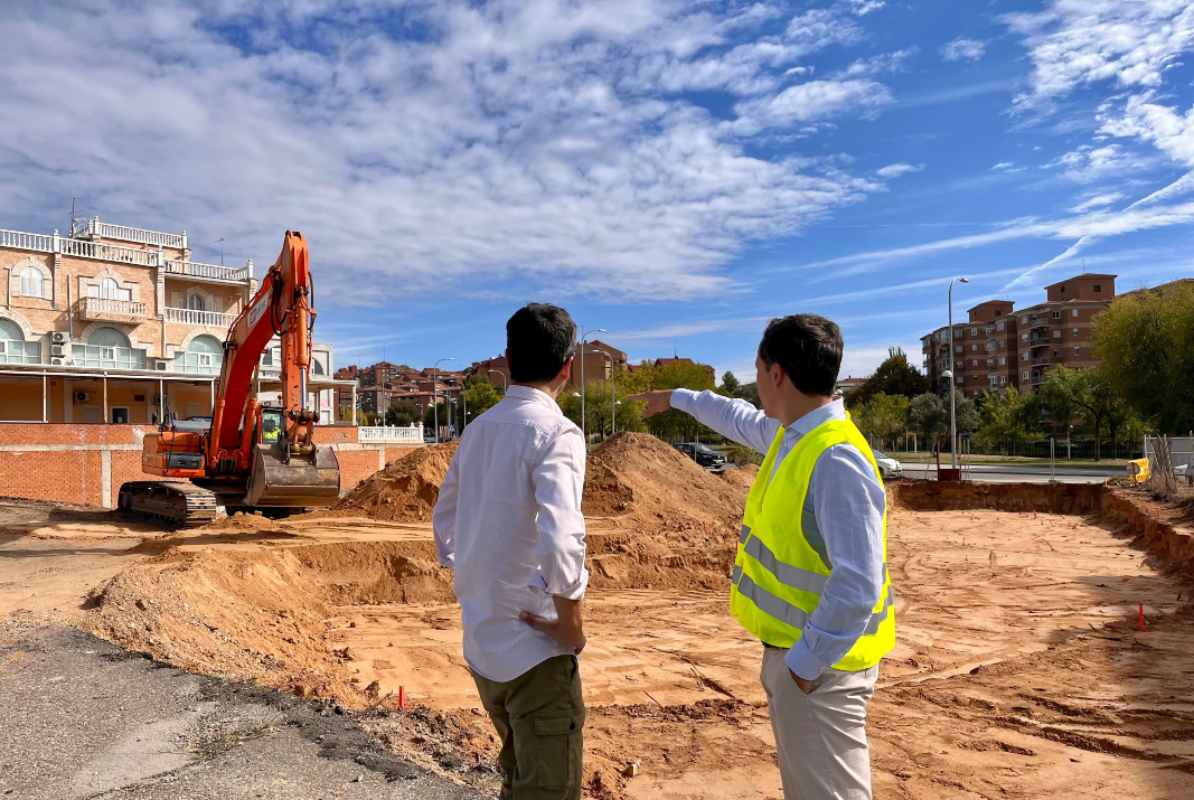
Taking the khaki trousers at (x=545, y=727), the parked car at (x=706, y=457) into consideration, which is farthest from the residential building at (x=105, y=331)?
the khaki trousers at (x=545, y=727)

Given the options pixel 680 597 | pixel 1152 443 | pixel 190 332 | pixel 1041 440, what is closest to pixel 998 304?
pixel 1041 440

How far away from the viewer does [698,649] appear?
8914 mm

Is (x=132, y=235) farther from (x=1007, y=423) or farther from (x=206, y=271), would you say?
(x=1007, y=423)

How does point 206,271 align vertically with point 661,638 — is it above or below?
above

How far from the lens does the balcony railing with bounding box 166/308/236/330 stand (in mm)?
38344

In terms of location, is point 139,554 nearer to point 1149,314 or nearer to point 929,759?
point 929,759

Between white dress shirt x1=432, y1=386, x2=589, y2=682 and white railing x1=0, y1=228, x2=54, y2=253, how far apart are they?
4108 centimetres

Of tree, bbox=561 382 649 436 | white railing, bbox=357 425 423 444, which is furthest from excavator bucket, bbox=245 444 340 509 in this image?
tree, bbox=561 382 649 436

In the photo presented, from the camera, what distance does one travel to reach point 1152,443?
2278 centimetres

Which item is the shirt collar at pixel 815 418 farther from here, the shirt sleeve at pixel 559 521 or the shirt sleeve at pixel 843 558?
the shirt sleeve at pixel 559 521

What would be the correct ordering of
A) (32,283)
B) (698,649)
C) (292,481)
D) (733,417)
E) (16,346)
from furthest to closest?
(32,283)
(16,346)
(292,481)
(698,649)
(733,417)

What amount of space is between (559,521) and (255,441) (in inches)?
542

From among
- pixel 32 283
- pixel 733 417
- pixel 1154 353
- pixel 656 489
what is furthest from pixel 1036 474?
pixel 32 283

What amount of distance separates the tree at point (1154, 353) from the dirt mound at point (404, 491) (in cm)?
3493
